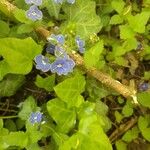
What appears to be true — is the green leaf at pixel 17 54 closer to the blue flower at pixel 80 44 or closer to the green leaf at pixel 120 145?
the blue flower at pixel 80 44

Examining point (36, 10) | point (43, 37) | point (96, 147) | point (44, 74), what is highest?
point (36, 10)

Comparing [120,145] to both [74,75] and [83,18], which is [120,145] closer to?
[74,75]

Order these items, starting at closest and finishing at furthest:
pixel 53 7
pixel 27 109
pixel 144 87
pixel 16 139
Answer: pixel 16 139
pixel 27 109
pixel 53 7
pixel 144 87

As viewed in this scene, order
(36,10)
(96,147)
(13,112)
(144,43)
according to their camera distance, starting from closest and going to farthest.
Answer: (96,147) → (36,10) → (13,112) → (144,43)

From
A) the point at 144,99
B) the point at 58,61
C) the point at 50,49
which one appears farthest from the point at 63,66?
the point at 144,99

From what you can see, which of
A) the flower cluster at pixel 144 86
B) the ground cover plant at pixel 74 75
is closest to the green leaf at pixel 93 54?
the ground cover plant at pixel 74 75

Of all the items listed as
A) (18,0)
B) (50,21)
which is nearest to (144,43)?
(50,21)

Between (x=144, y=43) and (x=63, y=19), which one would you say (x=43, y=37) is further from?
(x=144, y=43)
